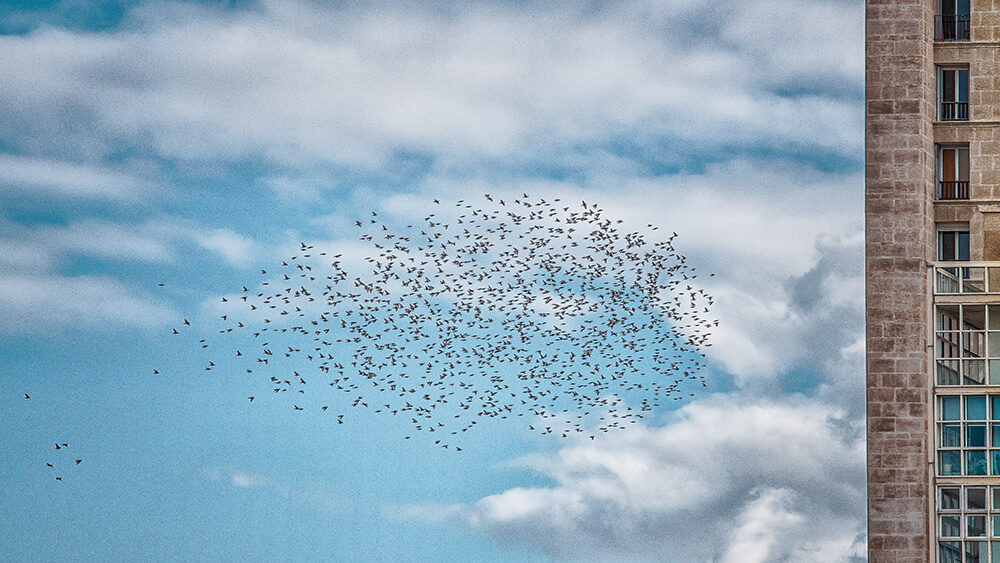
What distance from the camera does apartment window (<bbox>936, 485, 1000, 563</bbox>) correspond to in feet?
148

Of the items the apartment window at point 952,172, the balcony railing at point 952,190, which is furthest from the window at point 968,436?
the apartment window at point 952,172

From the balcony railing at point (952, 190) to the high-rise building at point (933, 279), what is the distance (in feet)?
0.10

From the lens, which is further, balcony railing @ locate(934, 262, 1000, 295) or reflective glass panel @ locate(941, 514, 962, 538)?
balcony railing @ locate(934, 262, 1000, 295)

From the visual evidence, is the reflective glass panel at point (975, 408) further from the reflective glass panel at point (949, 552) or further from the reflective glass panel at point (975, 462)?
the reflective glass panel at point (949, 552)

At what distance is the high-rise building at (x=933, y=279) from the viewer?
4594 cm

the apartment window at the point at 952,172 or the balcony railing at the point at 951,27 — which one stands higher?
the balcony railing at the point at 951,27

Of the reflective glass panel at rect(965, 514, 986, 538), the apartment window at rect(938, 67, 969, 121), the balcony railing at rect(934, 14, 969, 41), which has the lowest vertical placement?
the reflective glass panel at rect(965, 514, 986, 538)

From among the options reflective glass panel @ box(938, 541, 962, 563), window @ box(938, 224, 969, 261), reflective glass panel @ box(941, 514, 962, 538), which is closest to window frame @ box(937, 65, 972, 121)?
window @ box(938, 224, 969, 261)

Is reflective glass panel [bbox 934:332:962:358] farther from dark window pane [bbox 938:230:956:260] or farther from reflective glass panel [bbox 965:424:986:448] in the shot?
dark window pane [bbox 938:230:956:260]

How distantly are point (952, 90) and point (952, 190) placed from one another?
10.6ft

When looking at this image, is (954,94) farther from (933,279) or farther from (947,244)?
(933,279)

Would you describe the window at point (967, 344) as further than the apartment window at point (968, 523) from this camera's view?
Yes

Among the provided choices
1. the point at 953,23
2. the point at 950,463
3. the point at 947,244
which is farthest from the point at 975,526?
the point at 953,23

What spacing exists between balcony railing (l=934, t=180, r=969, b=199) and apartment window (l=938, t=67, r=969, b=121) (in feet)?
6.81
